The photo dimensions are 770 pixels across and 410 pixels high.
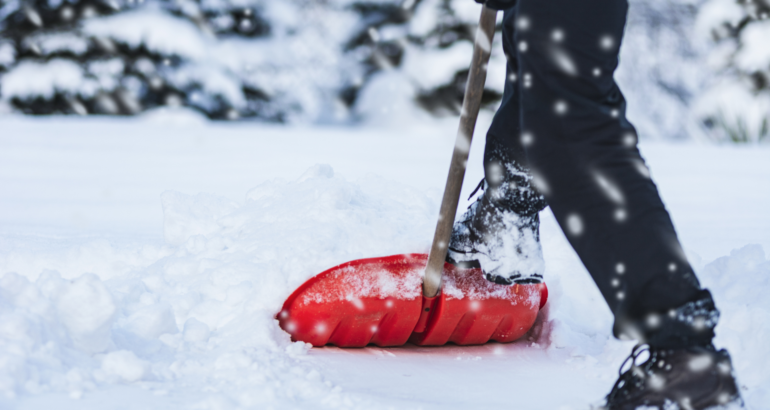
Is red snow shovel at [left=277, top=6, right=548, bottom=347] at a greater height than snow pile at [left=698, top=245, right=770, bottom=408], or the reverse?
snow pile at [left=698, top=245, right=770, bottom=408]

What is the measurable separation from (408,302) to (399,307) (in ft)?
0.07

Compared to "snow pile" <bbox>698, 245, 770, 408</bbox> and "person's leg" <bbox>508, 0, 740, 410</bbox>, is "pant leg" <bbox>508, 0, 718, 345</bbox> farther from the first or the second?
"snow pile" <bbox>698, 245, 770, 408</bbox>

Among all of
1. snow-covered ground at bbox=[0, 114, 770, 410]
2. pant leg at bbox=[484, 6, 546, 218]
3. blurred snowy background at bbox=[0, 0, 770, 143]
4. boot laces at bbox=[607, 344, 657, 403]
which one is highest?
pant leg at bbox=[484, 6, 546, 218]

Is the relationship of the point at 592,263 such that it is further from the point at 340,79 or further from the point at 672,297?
the point at 340,79

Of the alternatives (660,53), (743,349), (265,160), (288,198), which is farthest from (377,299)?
(660,53)

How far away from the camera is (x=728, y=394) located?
75 centimetres

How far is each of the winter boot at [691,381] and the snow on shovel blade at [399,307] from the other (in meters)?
0.49

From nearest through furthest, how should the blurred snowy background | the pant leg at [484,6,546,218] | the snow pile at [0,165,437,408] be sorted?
the snow pile at [0,165,437,408], the pant leg at [484,6,546,218], the blurred snowy background

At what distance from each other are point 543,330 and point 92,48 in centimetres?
746

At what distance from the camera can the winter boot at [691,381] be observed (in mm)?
742

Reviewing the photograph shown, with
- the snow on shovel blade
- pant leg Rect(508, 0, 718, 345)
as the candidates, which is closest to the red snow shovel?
the snow on shovel blade

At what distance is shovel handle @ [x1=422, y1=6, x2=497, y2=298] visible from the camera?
3.23ft

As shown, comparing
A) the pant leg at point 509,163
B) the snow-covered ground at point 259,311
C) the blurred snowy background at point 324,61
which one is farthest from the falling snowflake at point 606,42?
the blurred snowy background at point 324,61

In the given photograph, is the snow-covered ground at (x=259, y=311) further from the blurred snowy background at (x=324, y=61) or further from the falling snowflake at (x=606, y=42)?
the blurred snowy background at (x=324, y=61)
